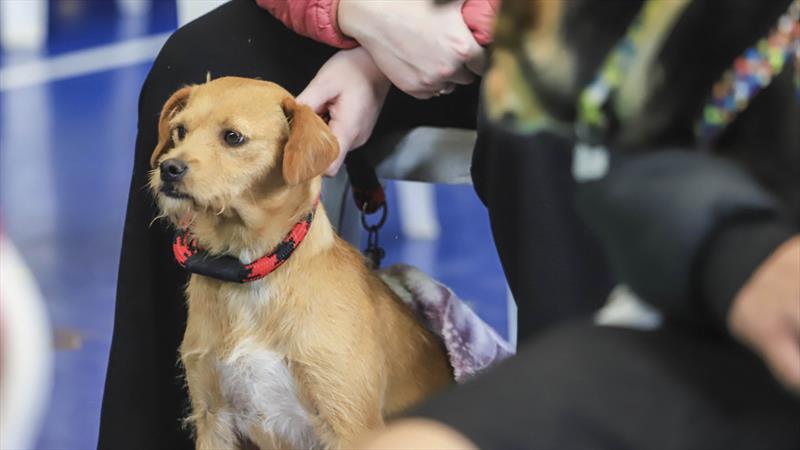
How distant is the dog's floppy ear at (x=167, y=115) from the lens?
3.81ft

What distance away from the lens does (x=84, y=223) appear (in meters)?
2.47

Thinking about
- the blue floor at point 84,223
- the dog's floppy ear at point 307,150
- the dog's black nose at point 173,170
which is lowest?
the blue floor at point 84,223

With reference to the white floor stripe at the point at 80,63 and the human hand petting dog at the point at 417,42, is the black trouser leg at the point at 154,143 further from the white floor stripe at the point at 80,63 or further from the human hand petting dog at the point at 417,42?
the white floor stripe at the point at 80,63

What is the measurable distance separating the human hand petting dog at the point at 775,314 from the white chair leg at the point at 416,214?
5.88 ft

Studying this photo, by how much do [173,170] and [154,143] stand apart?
8.4 inches

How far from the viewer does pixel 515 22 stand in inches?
28.7

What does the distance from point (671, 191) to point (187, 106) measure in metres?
0.61

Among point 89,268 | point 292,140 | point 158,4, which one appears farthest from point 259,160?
point 158,4

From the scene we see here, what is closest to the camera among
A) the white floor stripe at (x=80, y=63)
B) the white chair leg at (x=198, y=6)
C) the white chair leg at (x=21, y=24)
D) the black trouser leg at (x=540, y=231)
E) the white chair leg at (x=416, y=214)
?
the black trouser leg at (x=540, y=231)

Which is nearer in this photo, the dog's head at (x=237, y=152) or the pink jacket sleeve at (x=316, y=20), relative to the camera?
the dog's head at (x=237, y=152)

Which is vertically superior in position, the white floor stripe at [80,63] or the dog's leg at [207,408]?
the dog's leg at [207,408]

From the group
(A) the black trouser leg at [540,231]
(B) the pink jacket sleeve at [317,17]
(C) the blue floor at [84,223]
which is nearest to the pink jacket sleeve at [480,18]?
(B) the pink jacket sleeve at [317,17]

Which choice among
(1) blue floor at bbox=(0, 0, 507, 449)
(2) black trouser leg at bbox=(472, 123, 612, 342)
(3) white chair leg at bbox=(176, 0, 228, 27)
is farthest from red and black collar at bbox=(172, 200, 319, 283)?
(1) blue floor at bbox=(0, 0, 507, 449)

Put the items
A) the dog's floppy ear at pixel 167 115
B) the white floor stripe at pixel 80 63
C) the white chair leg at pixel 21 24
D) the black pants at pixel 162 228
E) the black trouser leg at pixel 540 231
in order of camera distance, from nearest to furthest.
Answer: the black trouser leg at pixel 540 231 → the dog's floppy ear at pixel 167 115 → the black pants at pixel 162 228 → the white floor stripe at pixel 80 63 → the white chair leg at pixel 21 24
